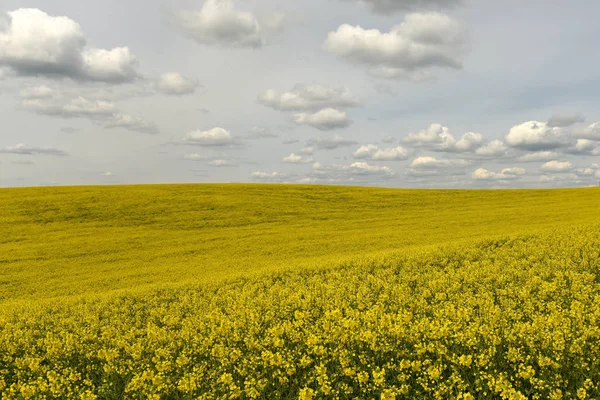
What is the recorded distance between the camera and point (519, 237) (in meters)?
20.2

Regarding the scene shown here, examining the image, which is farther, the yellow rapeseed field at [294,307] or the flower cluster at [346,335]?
the yellow rapeseed field at [294,307]

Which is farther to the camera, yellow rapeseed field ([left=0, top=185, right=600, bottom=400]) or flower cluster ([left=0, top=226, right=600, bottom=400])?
yellow rapeseed field ([left=0, top=185, right=600, bottom=400])

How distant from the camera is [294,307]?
1241 centimetres

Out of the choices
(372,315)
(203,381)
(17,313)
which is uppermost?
(372,315)

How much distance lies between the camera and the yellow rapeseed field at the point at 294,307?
7.14 metres

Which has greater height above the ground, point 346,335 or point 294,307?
point 346,335

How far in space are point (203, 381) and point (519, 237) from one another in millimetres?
17953

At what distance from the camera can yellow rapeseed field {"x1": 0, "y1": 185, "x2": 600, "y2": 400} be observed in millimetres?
7141

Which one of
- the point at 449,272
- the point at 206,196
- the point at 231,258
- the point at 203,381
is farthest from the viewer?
the point at 206,196

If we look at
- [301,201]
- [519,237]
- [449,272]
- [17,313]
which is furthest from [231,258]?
[301,201]

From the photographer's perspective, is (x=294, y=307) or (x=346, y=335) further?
(x=294, y=307)

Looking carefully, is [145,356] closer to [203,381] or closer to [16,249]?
[203,381]

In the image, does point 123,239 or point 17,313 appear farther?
point 123,239

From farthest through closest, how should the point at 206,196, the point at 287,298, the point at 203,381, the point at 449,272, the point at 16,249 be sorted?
1. the point at 206,196
2. the point at 16,249
3. the point at 449,272
4. the point at 287,298
5. the point at 203,381
